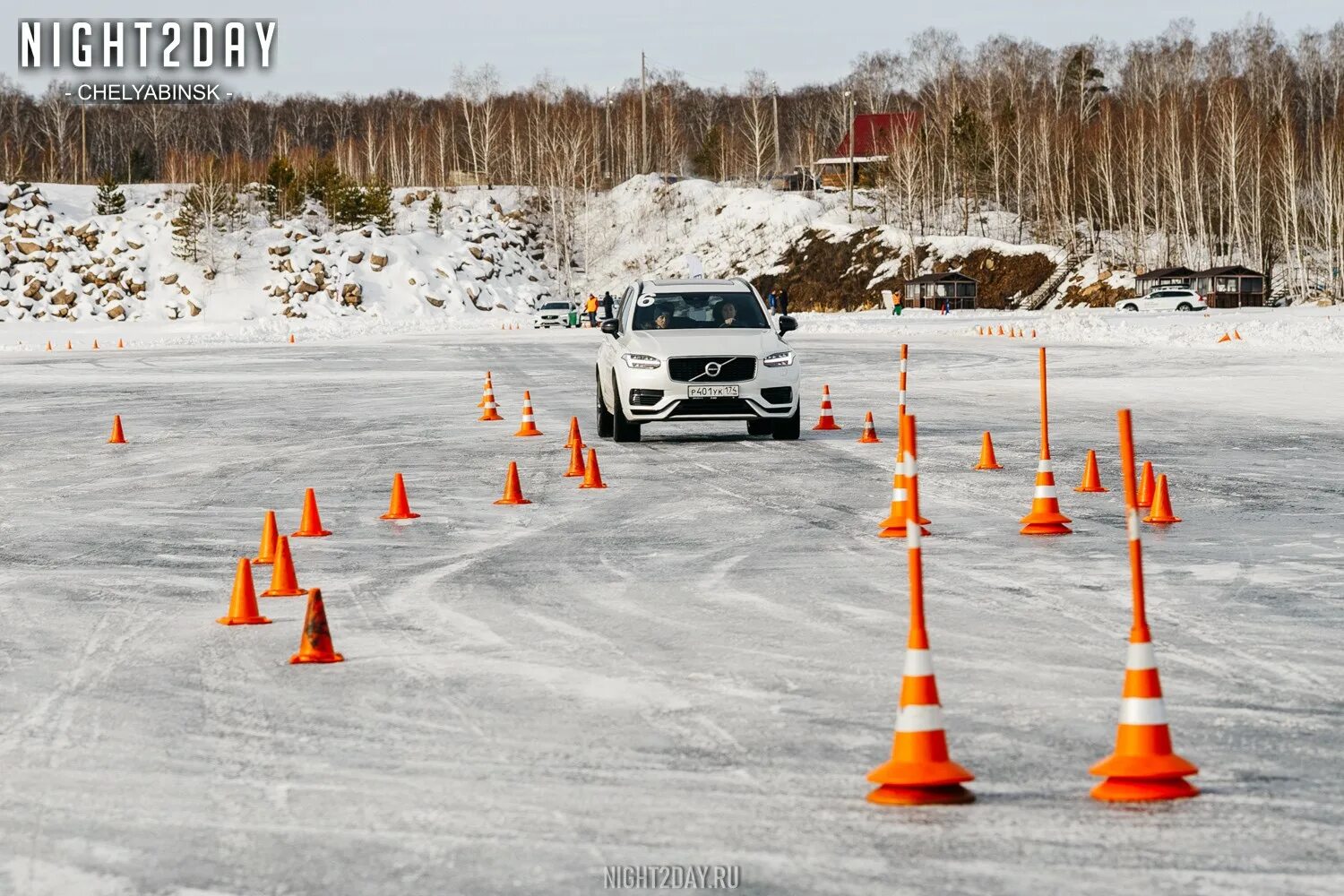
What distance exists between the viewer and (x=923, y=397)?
28.0m

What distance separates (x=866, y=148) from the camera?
150 m

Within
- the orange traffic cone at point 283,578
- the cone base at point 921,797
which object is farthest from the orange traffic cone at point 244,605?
the cone base at point 921,797

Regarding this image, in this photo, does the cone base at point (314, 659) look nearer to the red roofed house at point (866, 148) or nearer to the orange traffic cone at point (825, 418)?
the orange traffic cone at point (825, 418)

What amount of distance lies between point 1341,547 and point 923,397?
16.4 m

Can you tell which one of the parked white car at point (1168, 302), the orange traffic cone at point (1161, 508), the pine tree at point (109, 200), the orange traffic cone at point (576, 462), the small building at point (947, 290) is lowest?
the orange traffic cone at point (1161, 508)

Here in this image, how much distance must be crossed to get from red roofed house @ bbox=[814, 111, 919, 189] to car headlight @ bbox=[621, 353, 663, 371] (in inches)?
4577

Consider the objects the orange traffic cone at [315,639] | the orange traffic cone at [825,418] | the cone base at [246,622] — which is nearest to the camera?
the orange traffic cone at [315,639]

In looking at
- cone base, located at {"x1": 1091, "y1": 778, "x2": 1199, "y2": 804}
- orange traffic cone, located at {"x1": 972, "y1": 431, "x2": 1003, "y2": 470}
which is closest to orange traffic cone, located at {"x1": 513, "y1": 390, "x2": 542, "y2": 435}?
orange traffic cone, located at {"x1": 972, "y1": 431, "x2": 1003, "y2": 470}

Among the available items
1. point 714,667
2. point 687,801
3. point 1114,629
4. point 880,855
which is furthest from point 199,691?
point 1114,629

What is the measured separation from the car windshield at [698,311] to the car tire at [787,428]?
1123 millimetres

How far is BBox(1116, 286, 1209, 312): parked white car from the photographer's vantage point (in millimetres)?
82312

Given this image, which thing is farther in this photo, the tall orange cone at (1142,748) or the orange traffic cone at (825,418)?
the orange traffic cone at (825,418)

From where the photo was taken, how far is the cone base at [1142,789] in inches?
225

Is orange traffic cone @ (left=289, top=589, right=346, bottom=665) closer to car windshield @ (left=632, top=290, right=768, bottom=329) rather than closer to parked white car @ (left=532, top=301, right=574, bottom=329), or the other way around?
car windshield @ (left=632, top=290, right=768, bottom=329)
